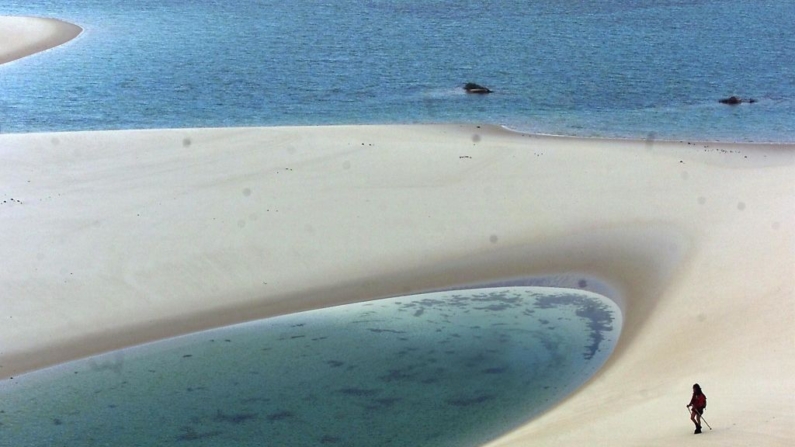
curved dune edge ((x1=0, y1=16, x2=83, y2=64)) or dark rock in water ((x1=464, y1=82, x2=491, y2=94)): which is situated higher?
curved dune edge ((x1=0, y1=16, x2=83, y2=64))

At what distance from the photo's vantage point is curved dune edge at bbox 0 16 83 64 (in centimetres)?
6128

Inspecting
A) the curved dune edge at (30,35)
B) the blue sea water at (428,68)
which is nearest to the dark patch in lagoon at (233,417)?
the blue sea water at (428,68)

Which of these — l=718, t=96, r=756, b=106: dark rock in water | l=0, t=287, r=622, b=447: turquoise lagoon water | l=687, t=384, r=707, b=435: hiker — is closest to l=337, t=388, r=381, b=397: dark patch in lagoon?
l=0, t=287, r=622, b=447: turquoise lagoon water

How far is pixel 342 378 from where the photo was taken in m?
21.8

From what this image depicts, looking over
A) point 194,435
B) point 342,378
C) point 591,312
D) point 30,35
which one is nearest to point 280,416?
point 194,435

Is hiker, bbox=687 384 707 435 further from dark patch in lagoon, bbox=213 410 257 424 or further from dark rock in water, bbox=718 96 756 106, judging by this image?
dark rock in water, bbox=718 96 756 106

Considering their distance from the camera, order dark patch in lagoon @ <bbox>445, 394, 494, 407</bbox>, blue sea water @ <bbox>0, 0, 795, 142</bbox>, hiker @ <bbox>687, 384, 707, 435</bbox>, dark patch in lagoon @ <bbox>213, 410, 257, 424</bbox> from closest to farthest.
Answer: hiker @ <bbox>687, 384, 707, 435</bbox>
dark patch in lagoon @ <bbox>213, 410, 257, 424</bbox>
dark patch in lagoon @ <bbox>445, 394, 494, 407</bbox>
blue sea water @ <bbox>0, 0, 795, 142</bbox>

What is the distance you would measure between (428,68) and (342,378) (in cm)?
3466

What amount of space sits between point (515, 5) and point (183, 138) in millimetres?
45941

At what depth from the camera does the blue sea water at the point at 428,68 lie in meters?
44.0

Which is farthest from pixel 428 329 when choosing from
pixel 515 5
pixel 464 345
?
pixel 515 5

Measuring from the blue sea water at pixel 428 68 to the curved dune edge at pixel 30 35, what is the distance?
4.89 feet

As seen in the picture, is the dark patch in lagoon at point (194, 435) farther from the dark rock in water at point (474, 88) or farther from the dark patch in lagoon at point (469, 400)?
the dark rock in water at point (474, 88)

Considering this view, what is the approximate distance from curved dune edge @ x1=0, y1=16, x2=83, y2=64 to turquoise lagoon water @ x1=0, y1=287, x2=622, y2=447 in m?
41.1
